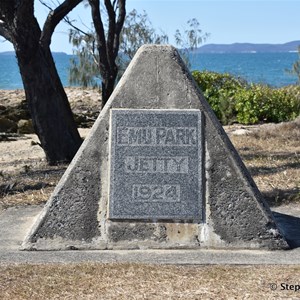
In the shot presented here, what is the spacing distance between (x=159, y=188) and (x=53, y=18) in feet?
21.4

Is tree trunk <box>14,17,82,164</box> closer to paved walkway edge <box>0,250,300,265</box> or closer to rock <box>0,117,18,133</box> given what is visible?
paved walkway edge <box>0,250,300,265</box>

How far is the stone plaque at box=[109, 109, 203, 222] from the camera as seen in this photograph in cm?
657

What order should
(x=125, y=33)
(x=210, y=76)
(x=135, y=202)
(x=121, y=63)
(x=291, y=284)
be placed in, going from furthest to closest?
(x=121, y=63)
(x=125, y=33)
(x=210, y=76)
(x=135, y=202)
(x=291, y=284)

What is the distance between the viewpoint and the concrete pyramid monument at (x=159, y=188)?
6570 mm

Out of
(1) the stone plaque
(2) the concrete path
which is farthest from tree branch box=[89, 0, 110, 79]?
(1) the stone plaque

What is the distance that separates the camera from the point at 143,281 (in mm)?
5656

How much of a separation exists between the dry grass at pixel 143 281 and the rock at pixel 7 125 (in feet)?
48.3

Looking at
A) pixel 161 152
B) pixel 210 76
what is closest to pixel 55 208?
pixel 161 152

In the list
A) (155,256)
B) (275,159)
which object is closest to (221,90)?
(275,159)

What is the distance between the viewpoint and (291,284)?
556 centimetres

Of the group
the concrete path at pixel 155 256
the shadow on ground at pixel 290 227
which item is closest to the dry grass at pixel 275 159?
the shadow on ground at pixel 290 227

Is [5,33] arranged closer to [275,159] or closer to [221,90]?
[275,159]

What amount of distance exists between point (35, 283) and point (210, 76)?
49.2ft

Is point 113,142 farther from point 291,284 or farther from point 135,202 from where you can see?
point 291,284
